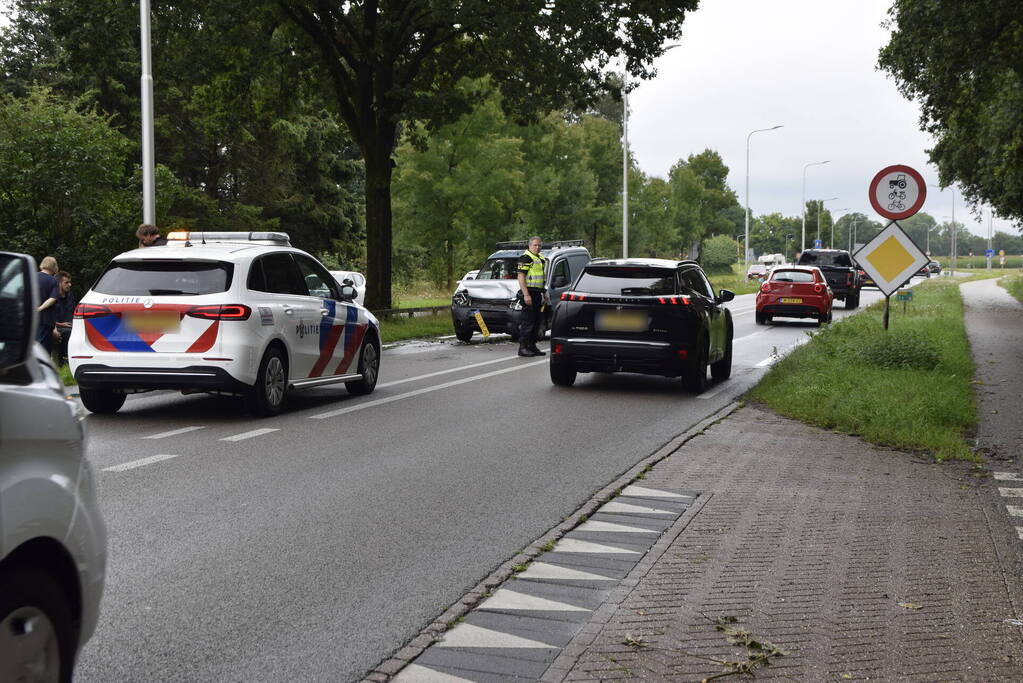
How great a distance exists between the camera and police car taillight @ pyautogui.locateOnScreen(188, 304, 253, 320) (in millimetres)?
10836

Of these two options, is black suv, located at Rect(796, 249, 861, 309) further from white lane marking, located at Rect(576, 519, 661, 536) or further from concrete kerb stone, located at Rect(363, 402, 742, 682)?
white lane marking, located at Rect(576, 519, 661, 536)

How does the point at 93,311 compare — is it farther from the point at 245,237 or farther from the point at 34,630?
the point at 34,630

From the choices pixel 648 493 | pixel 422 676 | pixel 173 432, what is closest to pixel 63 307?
pixel 173 432

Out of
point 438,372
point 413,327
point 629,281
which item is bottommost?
point 438,372

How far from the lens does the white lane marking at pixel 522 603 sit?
514cm

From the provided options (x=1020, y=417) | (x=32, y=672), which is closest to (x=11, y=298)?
(x=32, y=672)

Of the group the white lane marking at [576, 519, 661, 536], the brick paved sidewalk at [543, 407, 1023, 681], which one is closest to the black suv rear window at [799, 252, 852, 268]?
the brick paved sidewalk at [543, 407, 1023, 681]

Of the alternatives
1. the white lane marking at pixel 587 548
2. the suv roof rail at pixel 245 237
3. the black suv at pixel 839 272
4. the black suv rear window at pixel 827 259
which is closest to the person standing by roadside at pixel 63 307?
the suv roof rail at pixel 245 237

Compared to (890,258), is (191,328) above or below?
below

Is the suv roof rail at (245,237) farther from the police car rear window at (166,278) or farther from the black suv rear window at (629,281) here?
the black suv rear window at (629,281)

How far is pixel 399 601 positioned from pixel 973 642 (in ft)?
7.80

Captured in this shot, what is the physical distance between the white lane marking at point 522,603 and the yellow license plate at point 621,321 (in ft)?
29.2

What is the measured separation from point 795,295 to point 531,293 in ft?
41.8

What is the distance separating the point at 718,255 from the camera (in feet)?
341
